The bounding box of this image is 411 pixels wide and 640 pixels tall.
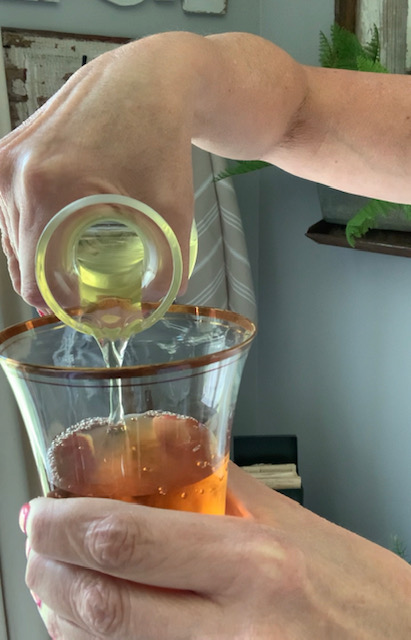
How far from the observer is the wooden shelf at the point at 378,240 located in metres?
1.09

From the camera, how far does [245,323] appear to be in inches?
16.3

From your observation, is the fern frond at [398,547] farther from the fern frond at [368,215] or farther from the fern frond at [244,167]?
the fern frond at [244,167]

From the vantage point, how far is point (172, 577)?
32cm

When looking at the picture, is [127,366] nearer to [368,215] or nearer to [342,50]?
[368,215]

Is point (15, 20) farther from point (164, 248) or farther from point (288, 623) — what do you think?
point (288, 623)

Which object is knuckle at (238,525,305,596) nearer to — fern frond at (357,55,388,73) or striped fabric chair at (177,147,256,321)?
fern frond at (357,55,388,73)

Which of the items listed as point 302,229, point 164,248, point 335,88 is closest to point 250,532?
point 164,248

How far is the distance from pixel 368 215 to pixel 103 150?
741 millimetres

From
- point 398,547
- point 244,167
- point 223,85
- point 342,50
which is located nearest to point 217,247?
point 244,167

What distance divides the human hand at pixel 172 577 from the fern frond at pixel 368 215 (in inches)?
29.6

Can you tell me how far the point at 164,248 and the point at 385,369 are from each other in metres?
0.98

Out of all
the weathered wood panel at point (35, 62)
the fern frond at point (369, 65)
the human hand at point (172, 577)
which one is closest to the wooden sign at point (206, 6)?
the weathered wood panel at point (35, 62)

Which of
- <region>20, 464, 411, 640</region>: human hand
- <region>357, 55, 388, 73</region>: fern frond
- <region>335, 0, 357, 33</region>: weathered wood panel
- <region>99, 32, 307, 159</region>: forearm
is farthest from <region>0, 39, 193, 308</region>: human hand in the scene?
<region>335, 0, 357, 33</region>: weathered wood panel

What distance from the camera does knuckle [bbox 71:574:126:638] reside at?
0.33 meters
